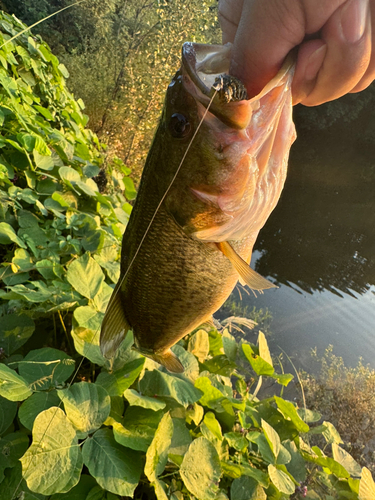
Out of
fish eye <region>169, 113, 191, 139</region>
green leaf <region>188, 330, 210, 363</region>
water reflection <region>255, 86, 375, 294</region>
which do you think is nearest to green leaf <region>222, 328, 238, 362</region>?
green leaf <region>188, 330, 210, 363</region>

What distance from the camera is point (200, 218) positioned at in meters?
0.99

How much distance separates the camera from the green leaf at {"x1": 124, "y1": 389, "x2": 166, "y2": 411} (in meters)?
→ 1.30

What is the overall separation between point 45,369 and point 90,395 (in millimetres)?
219

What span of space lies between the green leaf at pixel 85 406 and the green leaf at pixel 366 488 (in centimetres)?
138

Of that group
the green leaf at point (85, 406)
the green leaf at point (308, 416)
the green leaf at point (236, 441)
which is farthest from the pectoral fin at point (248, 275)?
the green leaf at point (308, 416)

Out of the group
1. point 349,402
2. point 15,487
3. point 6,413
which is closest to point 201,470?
point 15,487

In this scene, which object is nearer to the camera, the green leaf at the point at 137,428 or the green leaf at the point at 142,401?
the green leaf at the point at 137,428

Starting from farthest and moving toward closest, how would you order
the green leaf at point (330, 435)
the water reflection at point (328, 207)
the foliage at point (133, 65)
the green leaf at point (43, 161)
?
the water reflection at point (328, 207) → the foliage at point (133, 65) → the green leaf at point (43, 161) → the green leaf at point (330, 435)

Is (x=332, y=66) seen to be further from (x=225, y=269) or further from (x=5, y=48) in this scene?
(x=5, y=48)

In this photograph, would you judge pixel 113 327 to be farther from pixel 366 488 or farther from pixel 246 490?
pixel 366 488

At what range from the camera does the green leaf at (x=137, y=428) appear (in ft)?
3.81

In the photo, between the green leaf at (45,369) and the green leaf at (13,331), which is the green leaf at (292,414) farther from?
the green leaf at (13,331)

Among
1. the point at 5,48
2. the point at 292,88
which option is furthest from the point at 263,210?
the point at 5,48

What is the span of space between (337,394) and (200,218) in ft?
13.8
